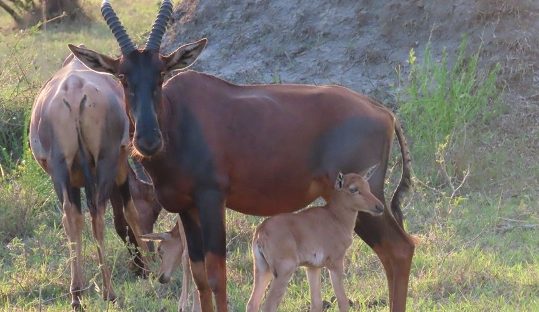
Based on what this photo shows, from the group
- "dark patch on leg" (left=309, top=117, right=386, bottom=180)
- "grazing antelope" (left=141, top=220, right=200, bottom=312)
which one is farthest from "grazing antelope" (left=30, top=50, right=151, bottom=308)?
"dark patch on leg" (left=309, top=117, right=386, bottom=180)

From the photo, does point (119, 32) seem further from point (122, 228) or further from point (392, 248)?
point (122, 228)

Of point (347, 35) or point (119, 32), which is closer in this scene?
point (119, 32)

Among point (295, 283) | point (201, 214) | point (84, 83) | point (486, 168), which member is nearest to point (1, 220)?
point (84, 83)

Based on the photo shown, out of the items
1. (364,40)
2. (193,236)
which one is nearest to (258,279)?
(193,236)

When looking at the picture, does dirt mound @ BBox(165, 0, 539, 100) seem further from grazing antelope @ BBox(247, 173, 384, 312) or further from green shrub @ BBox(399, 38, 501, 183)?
grazing antelope @ BBox(247, 173, 384, 312)

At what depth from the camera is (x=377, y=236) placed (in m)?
6.68

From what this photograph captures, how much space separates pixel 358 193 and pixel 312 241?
1.44 feet

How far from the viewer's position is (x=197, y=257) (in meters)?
6.54

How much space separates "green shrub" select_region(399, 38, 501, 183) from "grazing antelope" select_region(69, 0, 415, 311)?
324 cm

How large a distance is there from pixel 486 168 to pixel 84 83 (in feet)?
13.8

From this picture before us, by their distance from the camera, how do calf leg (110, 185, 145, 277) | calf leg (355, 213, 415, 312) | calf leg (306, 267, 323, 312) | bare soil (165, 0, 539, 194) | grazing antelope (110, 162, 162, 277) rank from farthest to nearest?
1. bare soil (165, 0, 539, 194)
2. grazing antelope (110, 162, 162, 277)
3. calf leg (110, 185, 145, 277)
4. calf leg (306, 267, 323, 312)
5. calf leg (355, 213, 415, 312)

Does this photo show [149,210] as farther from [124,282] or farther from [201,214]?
[201,214]

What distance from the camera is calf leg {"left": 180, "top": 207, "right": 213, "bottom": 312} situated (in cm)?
649

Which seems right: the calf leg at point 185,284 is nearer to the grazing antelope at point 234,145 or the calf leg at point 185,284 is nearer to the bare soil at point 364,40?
the grazing antelope at point 234,145
